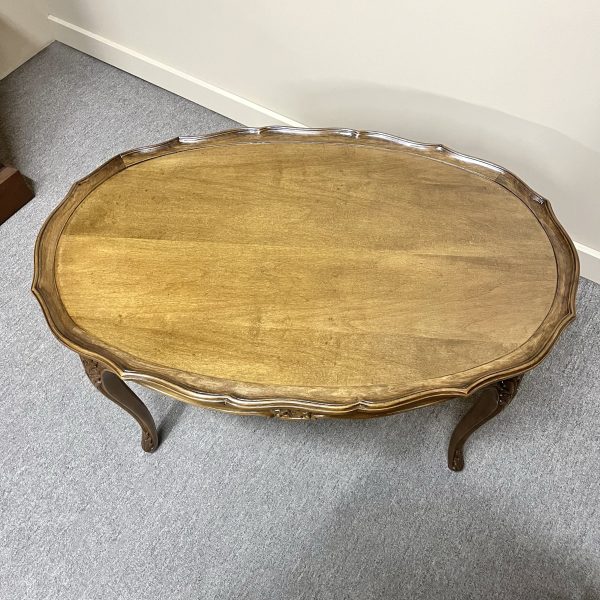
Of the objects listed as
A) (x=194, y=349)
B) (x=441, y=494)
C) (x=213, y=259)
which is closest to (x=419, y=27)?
(x=213, y=259)

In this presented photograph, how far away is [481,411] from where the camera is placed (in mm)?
1103

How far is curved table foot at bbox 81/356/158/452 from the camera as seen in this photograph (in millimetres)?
1019

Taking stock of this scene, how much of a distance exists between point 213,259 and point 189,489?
53 centimetres

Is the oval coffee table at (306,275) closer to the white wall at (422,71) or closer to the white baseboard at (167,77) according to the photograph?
the white wall at (422,71)

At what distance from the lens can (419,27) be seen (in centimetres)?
135

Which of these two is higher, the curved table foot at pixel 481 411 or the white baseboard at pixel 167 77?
the white baseboard at pixel 167 77

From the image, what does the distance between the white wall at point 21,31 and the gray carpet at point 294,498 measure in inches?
48.3

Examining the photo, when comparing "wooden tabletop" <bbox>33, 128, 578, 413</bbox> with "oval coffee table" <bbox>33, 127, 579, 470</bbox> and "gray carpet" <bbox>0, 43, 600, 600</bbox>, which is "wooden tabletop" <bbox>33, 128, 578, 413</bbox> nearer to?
"oval coffee table" <bbox>33, 127, 579, 470</bbox>

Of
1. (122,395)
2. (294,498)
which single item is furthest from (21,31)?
(294,498)

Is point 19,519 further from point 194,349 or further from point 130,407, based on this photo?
point 194,349

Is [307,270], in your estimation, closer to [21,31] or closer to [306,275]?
[306,275]

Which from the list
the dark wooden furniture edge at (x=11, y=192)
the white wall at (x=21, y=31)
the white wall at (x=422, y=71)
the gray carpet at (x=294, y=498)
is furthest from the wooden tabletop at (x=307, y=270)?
the white wall at (x=21, y=31)

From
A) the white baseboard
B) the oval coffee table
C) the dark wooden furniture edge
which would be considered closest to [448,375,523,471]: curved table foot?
the oval coffee table

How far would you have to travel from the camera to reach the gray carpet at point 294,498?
115 centimetres
